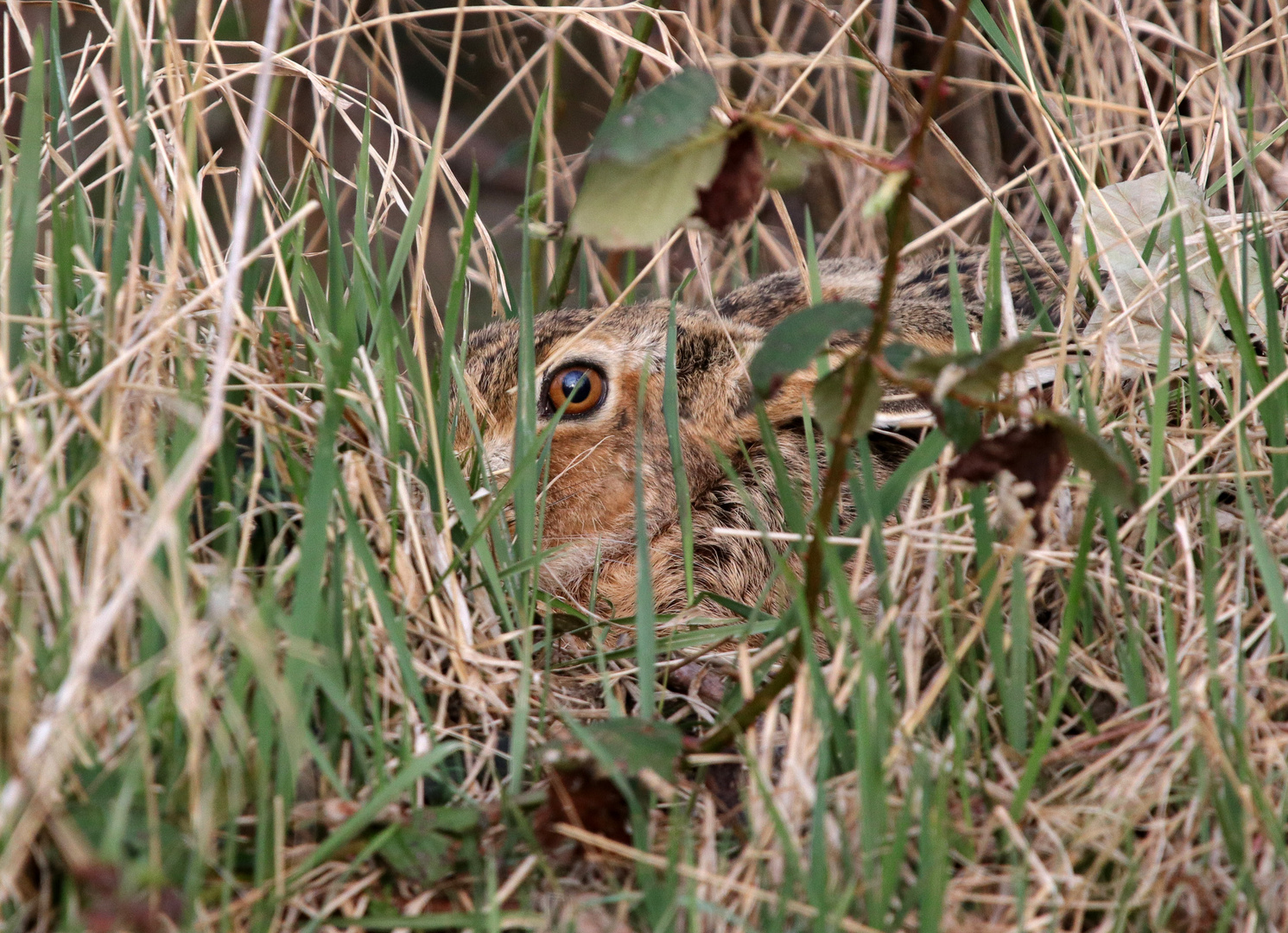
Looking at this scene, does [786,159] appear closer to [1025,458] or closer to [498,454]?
[1025,458]

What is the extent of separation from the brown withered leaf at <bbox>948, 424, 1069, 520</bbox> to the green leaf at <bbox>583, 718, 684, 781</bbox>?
1.68 feet

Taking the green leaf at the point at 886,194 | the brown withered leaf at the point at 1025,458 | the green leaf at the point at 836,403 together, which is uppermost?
the green leaf at the point at 886,194

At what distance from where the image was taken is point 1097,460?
143 centimetres

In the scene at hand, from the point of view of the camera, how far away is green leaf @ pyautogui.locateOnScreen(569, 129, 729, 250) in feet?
4.59

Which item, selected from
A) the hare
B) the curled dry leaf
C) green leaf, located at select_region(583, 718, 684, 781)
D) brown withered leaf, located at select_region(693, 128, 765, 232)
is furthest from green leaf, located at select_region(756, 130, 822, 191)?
the hare

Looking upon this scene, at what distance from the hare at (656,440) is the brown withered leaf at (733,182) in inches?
45.5

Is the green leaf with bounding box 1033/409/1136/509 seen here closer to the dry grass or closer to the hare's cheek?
the dry grass

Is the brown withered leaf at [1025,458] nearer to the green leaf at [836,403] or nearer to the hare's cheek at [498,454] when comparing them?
the green leaf at [836,403]

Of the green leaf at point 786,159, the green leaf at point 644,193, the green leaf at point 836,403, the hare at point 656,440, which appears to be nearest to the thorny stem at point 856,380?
the green leaf at point 836,403

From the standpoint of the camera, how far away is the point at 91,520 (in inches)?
63.9

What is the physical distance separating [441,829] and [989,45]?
7.25 feet

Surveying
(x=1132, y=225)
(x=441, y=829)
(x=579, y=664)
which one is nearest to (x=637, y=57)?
(x=1132, y=225)

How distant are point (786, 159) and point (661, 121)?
0.22m

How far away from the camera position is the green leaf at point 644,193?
1.40 m
